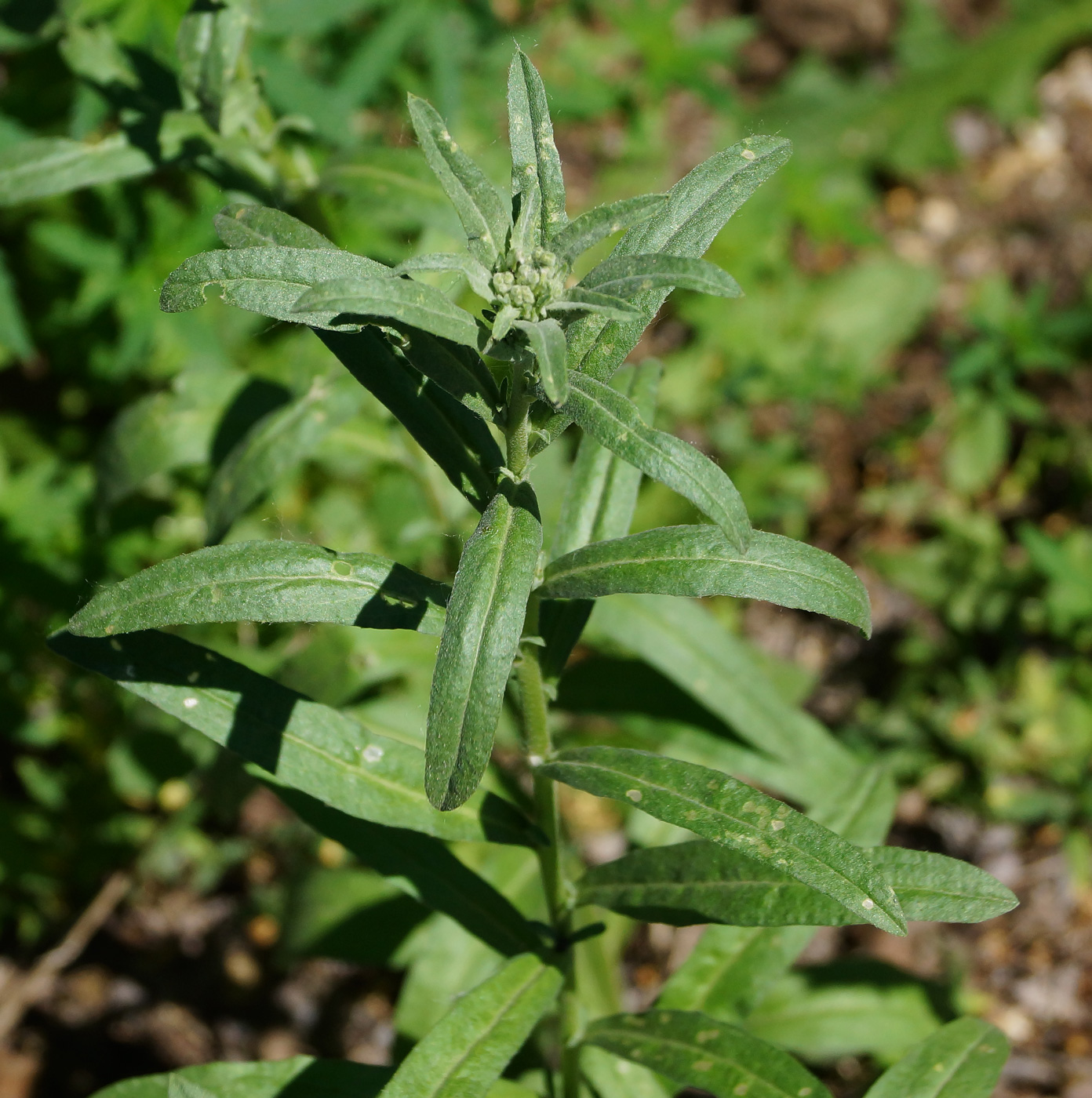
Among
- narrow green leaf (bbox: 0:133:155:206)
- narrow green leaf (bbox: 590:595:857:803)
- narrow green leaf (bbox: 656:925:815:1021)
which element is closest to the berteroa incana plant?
narrow green leaf (bbox: 656:925:815:1021)


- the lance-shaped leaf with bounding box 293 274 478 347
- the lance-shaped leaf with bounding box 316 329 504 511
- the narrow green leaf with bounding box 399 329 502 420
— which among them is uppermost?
the lance-shaped leaf with bounding box 293 274 478 347

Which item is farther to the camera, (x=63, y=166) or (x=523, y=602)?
(x=63, y=166)

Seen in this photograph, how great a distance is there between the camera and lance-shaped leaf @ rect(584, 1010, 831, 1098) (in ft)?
5.51

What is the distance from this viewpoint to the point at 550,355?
1.25 metres

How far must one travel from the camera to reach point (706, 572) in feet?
4.79

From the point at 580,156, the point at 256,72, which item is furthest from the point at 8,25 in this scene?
the point at 580,156

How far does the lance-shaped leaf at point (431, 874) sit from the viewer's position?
1982 millimetres

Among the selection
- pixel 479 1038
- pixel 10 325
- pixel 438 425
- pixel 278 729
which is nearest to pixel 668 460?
pixel 438 425

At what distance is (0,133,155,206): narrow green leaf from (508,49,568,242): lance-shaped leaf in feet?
3.68

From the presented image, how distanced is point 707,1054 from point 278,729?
2.86ft

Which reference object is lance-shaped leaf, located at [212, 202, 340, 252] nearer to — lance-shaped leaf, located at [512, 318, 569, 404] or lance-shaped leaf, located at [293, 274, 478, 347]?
lance-shaped leaf, located at [293, 274, 478, 347]

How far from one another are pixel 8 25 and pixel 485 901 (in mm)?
2083

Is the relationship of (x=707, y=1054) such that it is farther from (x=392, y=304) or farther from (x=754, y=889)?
(x=392, y=304)

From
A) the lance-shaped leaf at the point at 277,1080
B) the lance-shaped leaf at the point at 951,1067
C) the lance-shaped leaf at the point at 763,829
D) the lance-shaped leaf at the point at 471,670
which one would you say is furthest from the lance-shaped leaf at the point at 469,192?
the lance-shaped leaf at the point at 951,1067
